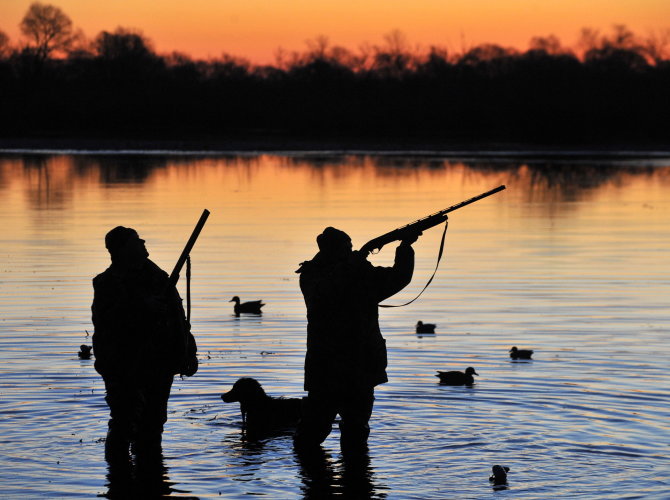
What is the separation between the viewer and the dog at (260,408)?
10.9 meters

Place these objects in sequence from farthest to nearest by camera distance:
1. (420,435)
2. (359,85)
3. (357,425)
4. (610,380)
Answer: (359,85), (610,380), (420,435), (357,425)

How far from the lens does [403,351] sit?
1507cm

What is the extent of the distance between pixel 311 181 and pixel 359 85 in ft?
229

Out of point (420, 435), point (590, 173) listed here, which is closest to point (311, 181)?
point (590, 173)

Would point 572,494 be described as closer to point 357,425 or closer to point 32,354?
point 357,425

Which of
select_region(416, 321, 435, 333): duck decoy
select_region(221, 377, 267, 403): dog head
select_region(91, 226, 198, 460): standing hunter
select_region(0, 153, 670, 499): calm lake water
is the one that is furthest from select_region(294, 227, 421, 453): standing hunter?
select_region(416, 321, 435, 333): duck decoy

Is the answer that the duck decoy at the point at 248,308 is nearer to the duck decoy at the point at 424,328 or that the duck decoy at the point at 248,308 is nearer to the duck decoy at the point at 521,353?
the duck decoy at the point at 424,328

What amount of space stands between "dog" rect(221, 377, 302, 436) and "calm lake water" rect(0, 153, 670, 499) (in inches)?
7.8

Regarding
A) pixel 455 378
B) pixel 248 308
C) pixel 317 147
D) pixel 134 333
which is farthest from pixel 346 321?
pixel 317 147

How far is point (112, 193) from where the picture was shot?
42.4m

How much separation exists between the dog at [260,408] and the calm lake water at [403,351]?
198 millimetres

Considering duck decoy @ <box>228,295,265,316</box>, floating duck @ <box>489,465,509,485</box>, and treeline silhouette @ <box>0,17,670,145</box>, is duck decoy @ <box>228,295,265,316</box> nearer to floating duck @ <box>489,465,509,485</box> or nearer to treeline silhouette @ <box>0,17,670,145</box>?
floating duck @ <box>489,465,509,485</box>

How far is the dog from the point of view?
10906mm

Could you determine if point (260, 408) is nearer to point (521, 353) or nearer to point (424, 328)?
point (521, 353)
